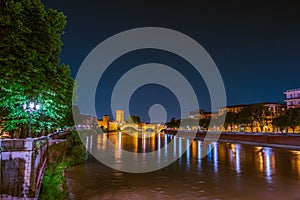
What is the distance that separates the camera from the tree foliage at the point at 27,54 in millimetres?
12273

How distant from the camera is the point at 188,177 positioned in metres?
19.8

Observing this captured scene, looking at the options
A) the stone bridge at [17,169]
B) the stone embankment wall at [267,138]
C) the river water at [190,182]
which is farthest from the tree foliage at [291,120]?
the stone bridge at [17,169]

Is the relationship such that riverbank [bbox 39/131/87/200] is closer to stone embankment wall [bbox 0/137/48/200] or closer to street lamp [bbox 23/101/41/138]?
stone embankment wall [bbox 0/137/48/200]

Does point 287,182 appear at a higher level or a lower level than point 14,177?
lower

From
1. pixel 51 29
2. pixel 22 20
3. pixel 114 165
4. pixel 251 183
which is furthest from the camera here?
pixel 114 165

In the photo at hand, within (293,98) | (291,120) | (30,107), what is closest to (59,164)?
(30,107)

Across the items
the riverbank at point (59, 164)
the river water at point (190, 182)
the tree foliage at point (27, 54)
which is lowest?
the river water at point (190, 182)

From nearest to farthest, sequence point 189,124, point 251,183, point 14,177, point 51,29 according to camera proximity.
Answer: point 14,177 < point 51,29 < point 251,183 < point 189,124

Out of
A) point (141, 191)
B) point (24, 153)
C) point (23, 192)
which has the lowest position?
point (141, 191)

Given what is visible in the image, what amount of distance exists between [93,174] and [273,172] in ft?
45.6

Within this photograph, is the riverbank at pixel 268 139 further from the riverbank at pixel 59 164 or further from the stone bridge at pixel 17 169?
the stone bridge at pixel 17 169

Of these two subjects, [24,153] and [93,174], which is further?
[93,174]

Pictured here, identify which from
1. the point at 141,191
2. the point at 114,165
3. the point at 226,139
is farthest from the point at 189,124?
the point at 141,191

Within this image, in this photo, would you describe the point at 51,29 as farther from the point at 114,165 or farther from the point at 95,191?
the point at 114,165
